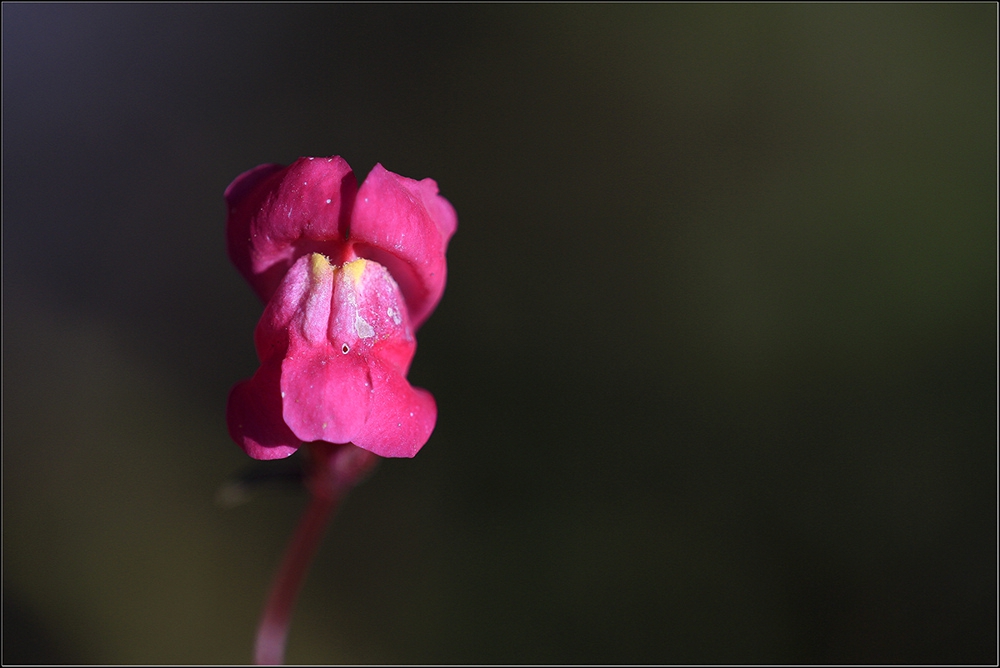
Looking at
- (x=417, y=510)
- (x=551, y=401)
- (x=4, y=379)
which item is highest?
(x=4, y=379)

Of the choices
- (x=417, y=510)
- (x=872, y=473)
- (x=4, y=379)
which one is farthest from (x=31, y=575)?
(x=872, y=473)

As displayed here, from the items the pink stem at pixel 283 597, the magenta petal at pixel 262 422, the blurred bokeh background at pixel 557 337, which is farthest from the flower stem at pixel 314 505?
the blurred bokeh background at pixel 557 337

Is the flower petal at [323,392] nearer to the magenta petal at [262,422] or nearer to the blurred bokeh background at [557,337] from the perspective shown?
the magenta petal at [262,422]

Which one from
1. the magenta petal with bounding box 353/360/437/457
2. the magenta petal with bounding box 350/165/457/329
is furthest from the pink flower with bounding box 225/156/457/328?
the magenta petal with bounding box 353/360/437/457

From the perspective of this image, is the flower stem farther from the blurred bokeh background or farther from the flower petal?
the blurred bokeh background

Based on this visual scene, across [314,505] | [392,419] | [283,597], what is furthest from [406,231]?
[283,597]

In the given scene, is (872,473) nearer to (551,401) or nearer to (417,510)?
(551,401)

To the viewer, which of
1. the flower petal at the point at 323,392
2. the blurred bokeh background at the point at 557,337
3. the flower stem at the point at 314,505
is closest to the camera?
the flower petal at the point at 323,392

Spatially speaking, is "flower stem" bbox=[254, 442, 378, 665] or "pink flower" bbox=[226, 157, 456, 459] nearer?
"pink flower" bbox=[226, 157, 456, 459]
